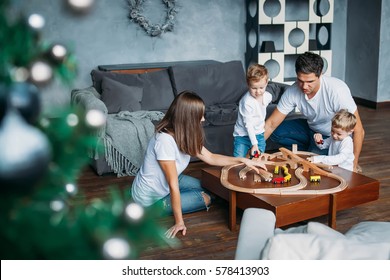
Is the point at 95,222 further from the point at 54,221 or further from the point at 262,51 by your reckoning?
the point at 262,51

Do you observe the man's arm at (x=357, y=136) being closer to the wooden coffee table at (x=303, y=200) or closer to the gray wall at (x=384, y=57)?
the wooden coffee table at (x=303, y=200)

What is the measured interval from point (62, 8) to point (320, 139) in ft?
11.3

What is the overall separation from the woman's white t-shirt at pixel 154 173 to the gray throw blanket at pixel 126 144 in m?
1.08

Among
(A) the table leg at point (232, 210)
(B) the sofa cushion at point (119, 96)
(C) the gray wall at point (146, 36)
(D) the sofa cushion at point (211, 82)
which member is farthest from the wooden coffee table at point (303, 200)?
(C) the gray wall at point (146, 36)

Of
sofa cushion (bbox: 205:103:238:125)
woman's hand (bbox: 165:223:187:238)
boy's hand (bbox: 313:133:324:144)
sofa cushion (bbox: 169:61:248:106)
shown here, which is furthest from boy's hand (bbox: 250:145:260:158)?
sofa cushion (bbox: 169:61:248:106)

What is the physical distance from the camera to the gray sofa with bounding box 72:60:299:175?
16.3 ft

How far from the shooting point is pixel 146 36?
21.5ft

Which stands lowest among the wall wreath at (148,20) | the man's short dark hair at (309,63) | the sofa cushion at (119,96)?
the sofa cushion at (119,96)

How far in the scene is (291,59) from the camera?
7.55 meters

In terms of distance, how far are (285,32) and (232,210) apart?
4.31m

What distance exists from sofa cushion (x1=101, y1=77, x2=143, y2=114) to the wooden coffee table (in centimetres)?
180

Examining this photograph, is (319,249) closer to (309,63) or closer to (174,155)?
(174,155)

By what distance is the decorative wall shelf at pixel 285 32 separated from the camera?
6.95m
